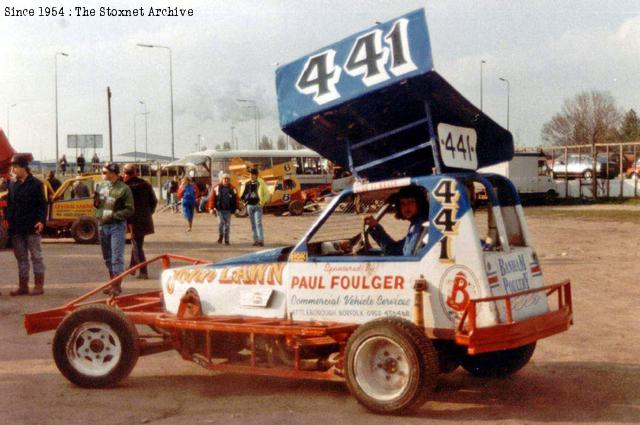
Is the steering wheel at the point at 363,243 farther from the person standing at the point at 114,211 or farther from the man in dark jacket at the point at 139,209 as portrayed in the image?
the man in dark jacket at the point at 139,209

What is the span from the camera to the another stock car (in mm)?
6203

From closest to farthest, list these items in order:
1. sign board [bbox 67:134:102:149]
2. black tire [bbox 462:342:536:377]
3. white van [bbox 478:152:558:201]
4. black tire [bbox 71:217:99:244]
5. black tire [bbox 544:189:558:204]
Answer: black tire [bbox 462:342:536:377] → black tire [bbox 71:217:99:244] → white van [bbox 478:152:558:201] → black tire [bbox 544:189:558:204] → sign board [bbox 67:134:102:149]

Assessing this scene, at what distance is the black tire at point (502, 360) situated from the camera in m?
7.29

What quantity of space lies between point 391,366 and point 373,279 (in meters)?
0.66

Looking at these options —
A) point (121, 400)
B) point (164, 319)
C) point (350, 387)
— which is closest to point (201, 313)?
point (164, 319)

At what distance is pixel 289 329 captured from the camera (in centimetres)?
655

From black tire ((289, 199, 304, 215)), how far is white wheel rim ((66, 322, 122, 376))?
105 ft

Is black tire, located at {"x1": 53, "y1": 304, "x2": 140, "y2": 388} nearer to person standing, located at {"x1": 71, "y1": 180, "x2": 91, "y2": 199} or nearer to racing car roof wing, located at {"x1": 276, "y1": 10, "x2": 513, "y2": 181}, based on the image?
racing car roof wing, located at {"x1": 276, "y1": 10, "x2": 513, "y2": 181}

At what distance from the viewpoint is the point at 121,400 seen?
674cm

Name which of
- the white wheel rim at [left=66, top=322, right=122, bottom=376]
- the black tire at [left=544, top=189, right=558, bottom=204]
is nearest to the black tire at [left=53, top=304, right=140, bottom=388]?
the white wheel rim at [left=66, top=322, right=122, bottom=376]

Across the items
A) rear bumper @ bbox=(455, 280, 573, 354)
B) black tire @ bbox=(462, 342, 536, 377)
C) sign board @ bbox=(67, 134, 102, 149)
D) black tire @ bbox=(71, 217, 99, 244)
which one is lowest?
black tire @ bbox=(462, 342, 536, 377)

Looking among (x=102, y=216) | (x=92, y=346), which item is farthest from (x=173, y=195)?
(x=92, y=346)

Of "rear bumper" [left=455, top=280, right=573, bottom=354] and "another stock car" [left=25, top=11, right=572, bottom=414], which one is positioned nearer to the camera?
"rear bumper" [left=455, top=280, right=573, bottom=354]

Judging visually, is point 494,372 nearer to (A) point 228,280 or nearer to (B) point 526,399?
(B) point 526,399
